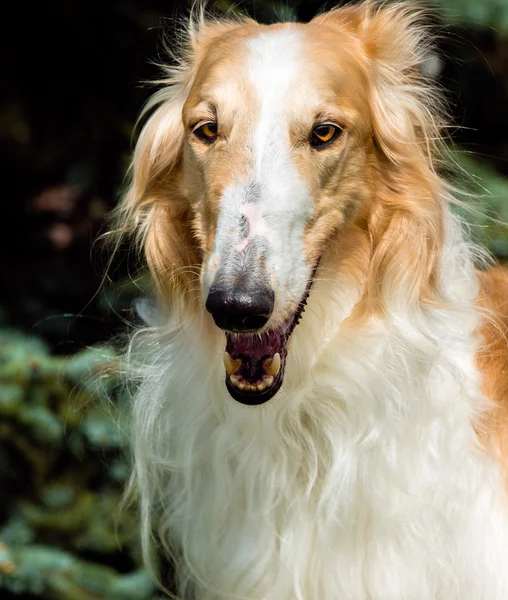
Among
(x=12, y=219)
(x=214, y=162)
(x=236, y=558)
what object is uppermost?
(x=214, y=162)

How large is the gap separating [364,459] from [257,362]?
0.50 metres

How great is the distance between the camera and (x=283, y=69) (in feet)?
8.29

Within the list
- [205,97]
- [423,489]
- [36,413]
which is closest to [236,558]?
[423,489]

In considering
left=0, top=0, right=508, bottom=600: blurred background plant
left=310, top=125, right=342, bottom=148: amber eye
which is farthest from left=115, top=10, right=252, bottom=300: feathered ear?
left=0, top=0, right=508, bottom=600: blurred background plant

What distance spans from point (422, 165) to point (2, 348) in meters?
1.90

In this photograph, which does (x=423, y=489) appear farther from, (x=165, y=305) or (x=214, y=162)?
(x=214, y=162)

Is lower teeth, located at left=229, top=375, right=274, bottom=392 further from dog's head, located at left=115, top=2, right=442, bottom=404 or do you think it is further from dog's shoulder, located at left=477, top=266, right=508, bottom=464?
dog's shoulder, located at left=477, top=266, right=508, bottom=464

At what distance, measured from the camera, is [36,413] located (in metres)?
3.64

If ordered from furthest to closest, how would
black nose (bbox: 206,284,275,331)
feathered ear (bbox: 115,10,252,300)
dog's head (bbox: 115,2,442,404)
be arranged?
1. feathered ear (bbox: 115,10,252,300)
2. dog's head (bbox: 115,2,442,404)
3. black nose (bbox: 206,284,275,331)

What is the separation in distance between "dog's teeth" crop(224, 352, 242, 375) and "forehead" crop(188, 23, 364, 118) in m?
0.72

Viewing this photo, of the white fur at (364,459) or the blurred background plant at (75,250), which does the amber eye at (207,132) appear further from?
the blurred background plant at (75,250)

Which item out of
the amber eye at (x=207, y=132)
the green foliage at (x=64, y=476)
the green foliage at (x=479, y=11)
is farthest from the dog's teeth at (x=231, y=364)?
the green foliage at (x=479, y=11)

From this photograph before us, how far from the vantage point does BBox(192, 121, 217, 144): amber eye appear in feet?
8.58

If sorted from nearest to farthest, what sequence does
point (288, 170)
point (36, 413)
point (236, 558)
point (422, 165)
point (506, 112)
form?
point (288, 170), point (422, 165), point (236, 558), point (36, 413), point (506, 112)
